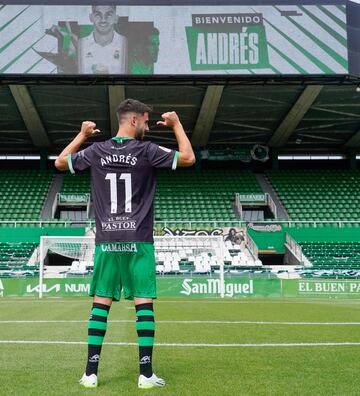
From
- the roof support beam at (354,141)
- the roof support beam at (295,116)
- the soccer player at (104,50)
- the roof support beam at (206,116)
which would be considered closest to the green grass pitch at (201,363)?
the soccer player at (104,50)

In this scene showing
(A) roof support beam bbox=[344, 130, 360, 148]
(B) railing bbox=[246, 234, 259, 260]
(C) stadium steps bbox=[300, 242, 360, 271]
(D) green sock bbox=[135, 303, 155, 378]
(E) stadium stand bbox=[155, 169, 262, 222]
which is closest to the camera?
(D) green sock bbox=[135, 303, 155, 378]

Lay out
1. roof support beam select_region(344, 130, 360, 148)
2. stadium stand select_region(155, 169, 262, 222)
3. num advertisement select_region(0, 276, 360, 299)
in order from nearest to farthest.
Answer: num advertisement select_region(0, 276, 360, 299) < stadium stand select_region(155, 169, 262, 222) < roof support beam select_region(344, 130, 360, 148)

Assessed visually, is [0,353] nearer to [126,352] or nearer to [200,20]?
[126,352]

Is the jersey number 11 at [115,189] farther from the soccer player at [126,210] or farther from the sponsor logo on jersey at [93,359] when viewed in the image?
the sponsor logo on jersey at [93,359]

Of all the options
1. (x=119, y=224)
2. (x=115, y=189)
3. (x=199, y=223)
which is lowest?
(x=119, y=224)

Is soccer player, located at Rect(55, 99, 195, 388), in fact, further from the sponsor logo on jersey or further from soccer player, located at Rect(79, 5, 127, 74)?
soccer player, located at Rect(79, 5, 127, 74)

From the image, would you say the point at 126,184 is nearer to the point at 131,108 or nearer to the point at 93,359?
the point at 131,108

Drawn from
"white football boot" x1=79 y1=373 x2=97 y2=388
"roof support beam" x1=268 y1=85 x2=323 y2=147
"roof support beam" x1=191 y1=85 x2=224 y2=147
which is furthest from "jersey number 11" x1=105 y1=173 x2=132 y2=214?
"roof support beam" x1=268 y1=85 x2=323 y2=147

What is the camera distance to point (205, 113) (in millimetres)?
33406

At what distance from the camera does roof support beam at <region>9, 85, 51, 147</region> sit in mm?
30266

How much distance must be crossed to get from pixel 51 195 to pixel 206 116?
11.5 metres

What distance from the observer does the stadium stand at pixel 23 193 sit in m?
33.9

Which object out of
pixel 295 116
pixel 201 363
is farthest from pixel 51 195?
pixel 201 363

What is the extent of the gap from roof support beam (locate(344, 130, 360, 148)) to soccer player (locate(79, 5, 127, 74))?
62.5 feet
